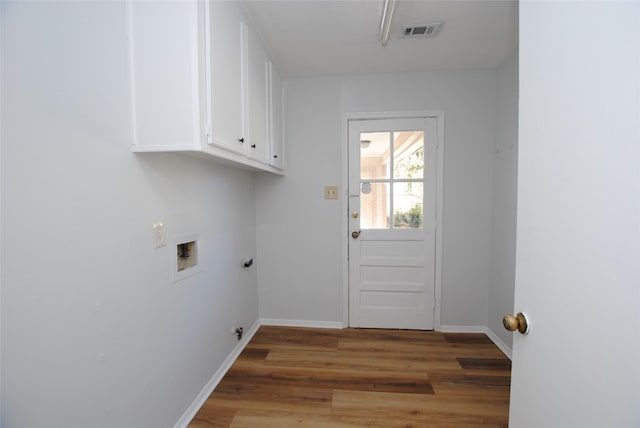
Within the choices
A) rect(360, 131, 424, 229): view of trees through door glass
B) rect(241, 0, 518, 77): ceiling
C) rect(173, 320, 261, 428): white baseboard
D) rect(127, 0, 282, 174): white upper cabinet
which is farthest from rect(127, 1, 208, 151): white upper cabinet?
rect(360, 131, 424, 229): view of trees through door glass

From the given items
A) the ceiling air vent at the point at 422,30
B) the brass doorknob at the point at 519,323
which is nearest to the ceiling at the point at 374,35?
the ceiling air vent at the point at 422,30

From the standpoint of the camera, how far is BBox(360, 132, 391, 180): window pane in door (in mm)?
2582

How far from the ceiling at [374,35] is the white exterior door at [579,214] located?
115 centimetres

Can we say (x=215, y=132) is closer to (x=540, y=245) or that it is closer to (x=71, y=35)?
(x=71, y=35)

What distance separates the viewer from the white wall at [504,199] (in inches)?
84.3

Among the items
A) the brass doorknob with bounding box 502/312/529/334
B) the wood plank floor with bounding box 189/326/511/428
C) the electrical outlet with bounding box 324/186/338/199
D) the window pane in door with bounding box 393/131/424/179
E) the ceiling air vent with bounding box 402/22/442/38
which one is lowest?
the wood plank floor with bounding box 189/326/511/428

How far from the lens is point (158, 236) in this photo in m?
1.35

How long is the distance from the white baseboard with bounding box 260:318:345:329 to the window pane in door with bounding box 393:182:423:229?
1.14m

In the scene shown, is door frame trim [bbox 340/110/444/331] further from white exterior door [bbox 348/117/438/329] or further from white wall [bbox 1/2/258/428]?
white wall [bbox 1/2/258/428]

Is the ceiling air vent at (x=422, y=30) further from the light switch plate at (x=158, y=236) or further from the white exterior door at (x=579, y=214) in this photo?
the light switch plate at (x=158, y=236)

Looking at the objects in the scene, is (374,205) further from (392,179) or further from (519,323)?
(519,323)

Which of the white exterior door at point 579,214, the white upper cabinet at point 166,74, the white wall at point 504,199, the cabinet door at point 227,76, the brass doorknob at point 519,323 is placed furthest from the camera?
the white wall at point 504,199

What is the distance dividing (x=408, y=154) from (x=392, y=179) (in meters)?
0.27

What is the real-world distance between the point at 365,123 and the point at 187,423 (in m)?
2.59
